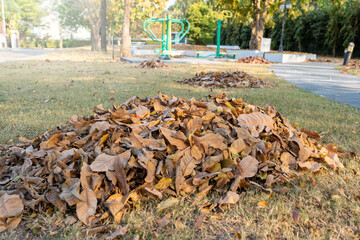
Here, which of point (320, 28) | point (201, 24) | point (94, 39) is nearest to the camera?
point (320, 28)

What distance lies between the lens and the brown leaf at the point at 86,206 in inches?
60.6

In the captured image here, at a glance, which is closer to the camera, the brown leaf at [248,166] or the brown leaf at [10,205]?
the brown leaf at [10,205]

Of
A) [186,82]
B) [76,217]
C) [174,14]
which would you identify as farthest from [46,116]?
[174,14]

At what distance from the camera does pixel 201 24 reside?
3009cm

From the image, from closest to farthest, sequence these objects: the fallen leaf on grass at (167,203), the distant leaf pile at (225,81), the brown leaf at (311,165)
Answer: the fallen leaf on grass at (167,203)
the brown leaf at (311,165)
the distant leaf pile at (225,81)

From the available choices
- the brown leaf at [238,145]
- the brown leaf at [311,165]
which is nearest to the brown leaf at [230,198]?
the brown leaf at [238,145]

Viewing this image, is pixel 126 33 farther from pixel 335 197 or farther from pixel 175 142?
pixel 335 197

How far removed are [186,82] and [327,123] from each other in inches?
136

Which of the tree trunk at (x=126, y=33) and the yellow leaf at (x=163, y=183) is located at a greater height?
the tree trunk at (x=126, y=33)

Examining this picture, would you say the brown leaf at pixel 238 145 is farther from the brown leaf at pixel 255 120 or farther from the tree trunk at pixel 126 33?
the tree trunk at pixel 126 33

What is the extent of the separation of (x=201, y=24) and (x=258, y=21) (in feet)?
48.2

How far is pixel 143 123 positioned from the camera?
7.59ft

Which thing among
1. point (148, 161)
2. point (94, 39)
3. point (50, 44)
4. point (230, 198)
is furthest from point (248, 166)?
point (50, 44)

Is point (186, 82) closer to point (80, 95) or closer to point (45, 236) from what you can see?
point (80, 95)
